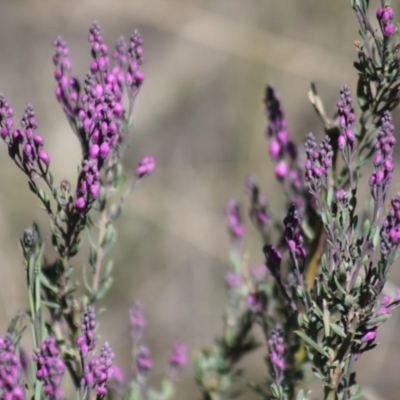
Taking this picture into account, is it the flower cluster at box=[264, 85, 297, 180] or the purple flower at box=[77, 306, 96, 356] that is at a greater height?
the flower cluster at box=[264, 85, 297, 180]

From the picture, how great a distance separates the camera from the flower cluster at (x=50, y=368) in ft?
2.05

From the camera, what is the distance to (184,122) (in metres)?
2.88

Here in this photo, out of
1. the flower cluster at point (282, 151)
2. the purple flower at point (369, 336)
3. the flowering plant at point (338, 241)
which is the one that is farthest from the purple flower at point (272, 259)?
the flower cluster at point (282, 151)

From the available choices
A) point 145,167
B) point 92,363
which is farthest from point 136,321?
point 92,363

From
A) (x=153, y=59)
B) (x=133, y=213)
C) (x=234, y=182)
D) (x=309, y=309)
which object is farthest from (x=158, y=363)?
(x=309, y=309)

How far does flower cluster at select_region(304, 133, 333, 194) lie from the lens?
2.25 ft

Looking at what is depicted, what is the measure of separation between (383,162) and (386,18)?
177 millimetres

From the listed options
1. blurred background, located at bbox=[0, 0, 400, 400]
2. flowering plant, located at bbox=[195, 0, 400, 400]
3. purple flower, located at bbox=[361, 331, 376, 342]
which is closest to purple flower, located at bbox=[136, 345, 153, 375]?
flowering plant, located at bbox=[195, 0, 400, 400]

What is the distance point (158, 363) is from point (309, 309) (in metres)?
2.15

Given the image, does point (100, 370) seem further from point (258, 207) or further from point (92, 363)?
point (258, 207)

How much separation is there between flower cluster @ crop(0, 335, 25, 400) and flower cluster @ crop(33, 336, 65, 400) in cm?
2

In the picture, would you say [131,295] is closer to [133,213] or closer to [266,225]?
[133,213]

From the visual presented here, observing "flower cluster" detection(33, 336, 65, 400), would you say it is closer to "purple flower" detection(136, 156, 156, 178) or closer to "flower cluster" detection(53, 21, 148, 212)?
"flower cluster" detection(53, 21, 148, 212)

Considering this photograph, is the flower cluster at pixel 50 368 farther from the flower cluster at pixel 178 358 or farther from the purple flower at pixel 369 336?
the flower cluster at pixel 178 358
